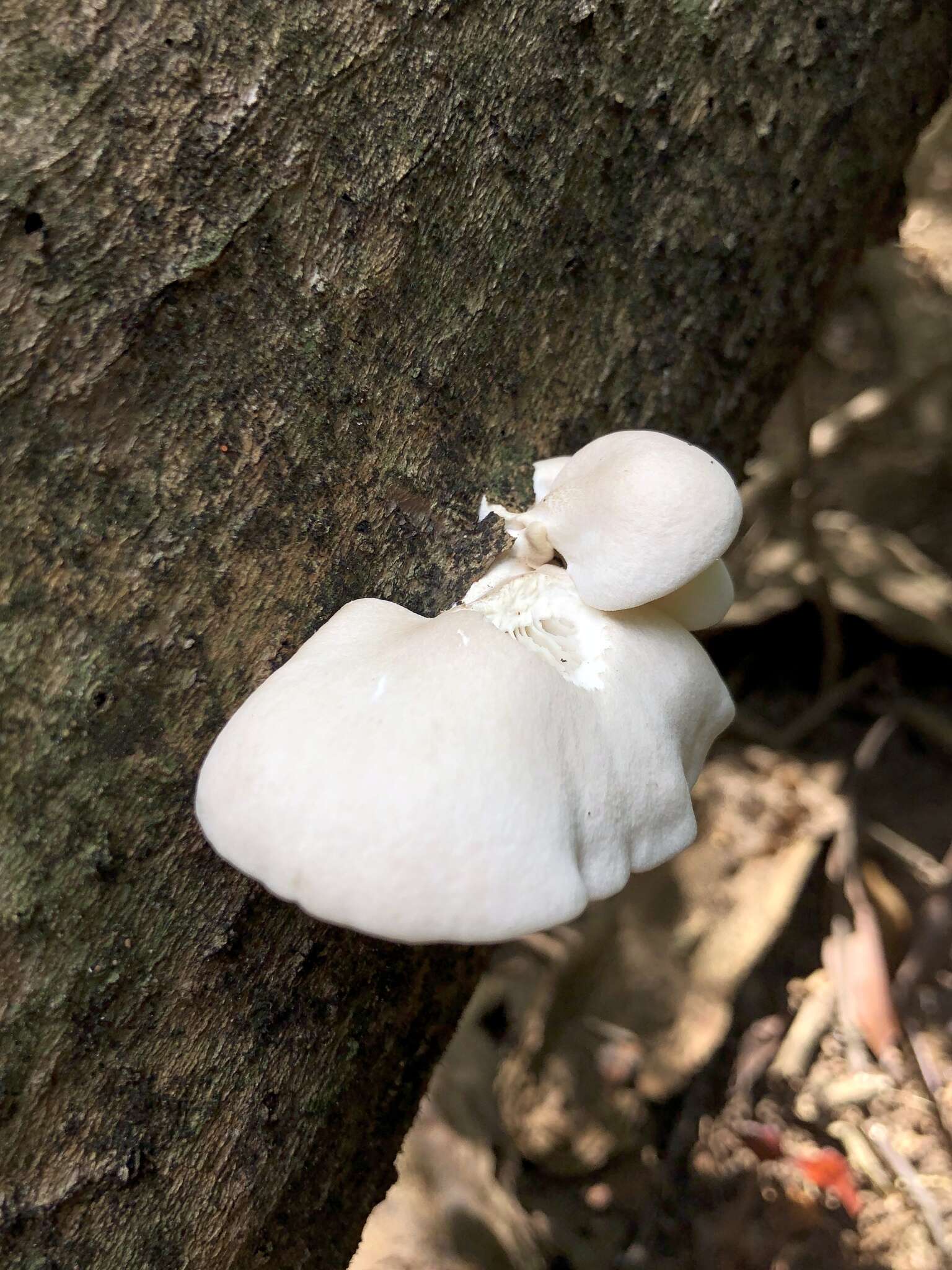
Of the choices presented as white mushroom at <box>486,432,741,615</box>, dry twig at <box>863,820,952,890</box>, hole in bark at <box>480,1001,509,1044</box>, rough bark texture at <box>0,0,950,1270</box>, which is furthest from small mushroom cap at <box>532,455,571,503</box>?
dry twig at <box>863,820,952,890</box>

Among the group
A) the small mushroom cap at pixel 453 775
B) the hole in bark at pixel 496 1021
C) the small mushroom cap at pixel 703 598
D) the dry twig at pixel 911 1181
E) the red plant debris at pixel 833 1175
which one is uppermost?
the small mushroom cap at pixel 453 775

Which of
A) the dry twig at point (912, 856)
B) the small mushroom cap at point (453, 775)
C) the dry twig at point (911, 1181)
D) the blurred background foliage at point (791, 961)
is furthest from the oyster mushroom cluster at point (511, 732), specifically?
the dry twig at point (912, 856)

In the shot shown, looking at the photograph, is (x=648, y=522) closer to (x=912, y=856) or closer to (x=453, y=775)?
(x=453, y=775)

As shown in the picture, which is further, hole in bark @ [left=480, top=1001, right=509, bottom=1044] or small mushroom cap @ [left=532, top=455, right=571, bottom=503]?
hole in bark @ [left=480, top=1001, right=509, bottom=1044]

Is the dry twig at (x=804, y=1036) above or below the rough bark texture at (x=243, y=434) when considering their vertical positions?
below

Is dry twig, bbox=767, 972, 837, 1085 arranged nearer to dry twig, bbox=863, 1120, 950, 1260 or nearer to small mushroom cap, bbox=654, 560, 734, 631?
dry twig, bbox=863, 1120, 950, 1260

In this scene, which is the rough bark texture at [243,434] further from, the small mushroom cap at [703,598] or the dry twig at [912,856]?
the dry twig at [912,856]

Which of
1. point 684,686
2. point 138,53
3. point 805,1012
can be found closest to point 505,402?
point 684,686
